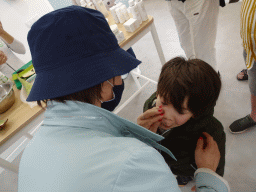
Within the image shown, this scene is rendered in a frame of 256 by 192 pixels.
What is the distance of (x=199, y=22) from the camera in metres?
1.61

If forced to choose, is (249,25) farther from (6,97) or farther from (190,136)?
(6,97)

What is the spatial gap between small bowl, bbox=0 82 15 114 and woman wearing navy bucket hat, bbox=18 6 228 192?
1006 mm

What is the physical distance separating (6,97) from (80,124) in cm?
116

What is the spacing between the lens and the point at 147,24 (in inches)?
64.5

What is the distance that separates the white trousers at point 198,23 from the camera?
154 cm

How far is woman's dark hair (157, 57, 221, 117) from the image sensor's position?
82 centimetres

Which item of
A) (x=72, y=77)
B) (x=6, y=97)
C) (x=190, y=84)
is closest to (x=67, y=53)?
(x=72, y=77)

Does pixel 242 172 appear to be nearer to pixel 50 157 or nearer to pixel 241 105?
pixel 241 105

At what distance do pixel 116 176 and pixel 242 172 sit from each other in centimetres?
142

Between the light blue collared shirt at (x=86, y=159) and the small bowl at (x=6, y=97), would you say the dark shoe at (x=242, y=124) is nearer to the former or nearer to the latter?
the light blue collared shirt at (x=86, y=159)

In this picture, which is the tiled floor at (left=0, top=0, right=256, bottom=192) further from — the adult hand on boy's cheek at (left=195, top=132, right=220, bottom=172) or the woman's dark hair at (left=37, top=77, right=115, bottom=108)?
the woman's dark hair at (left=37, top=77, right=115, bottom=108)

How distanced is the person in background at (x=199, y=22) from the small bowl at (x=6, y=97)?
1.56 m

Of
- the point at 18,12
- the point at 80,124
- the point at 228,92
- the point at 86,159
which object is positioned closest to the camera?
the point at 86,159

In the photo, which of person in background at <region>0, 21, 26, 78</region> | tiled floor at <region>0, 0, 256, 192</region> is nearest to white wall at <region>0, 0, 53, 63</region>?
person in background at <region>0, 21, 26, 78</region>
